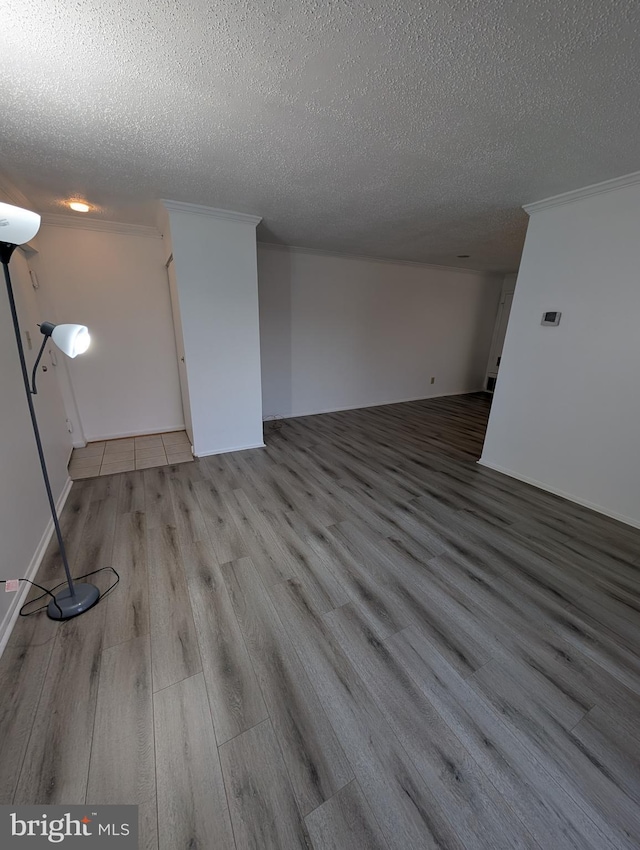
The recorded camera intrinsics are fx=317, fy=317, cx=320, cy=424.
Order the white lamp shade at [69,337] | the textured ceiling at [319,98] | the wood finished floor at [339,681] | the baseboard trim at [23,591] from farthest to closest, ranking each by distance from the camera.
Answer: the baseboard trim at [23,591]
the white lamp shade at [69,337]
the textured ceiling at [319,98]
the wood finished floor at [339,681]

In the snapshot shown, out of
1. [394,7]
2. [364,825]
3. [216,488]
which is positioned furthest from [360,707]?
[394,7]

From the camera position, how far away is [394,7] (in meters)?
1.05

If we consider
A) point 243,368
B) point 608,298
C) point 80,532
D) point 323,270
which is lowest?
point 80,532

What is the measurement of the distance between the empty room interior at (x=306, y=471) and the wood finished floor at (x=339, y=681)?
0.01 m

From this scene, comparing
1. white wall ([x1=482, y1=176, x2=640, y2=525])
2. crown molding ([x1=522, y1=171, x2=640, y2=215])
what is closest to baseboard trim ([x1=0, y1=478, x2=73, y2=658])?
white wall ([x1=482, y1=176, x2=640, y2=525])

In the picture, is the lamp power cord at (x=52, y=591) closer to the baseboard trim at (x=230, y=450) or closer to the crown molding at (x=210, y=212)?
the baseboard trim at (x=230, y=450)

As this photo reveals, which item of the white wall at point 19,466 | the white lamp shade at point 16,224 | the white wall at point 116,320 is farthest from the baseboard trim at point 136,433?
the white lamp shade at point 16,224

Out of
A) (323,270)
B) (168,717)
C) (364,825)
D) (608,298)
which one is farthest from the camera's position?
(323,270)

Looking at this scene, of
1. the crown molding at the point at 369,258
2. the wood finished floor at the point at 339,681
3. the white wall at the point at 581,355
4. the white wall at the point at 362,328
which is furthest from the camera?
the white wall at the point at 362,328

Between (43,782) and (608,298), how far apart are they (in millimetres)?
3991

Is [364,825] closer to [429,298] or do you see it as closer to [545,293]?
[545,293]

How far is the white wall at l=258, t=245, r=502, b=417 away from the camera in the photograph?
455 centimetres

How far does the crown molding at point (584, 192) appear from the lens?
2.15 meters

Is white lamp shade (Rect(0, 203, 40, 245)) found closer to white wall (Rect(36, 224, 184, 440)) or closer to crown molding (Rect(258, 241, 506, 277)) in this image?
white wall (Rect(36, 224, 184, 440))
